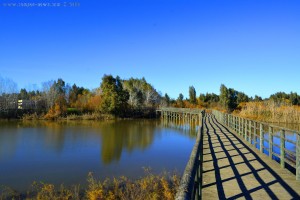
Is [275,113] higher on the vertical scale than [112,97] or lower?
lower

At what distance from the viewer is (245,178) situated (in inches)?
228

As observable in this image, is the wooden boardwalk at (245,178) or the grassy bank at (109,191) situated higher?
the wooden boardwalk at (245,178)

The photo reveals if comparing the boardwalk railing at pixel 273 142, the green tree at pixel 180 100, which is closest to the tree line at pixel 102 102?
the green tree at pixel 180 100

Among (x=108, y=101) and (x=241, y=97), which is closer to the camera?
(x=108, y=101)

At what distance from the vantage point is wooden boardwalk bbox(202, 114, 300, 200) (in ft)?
15.7

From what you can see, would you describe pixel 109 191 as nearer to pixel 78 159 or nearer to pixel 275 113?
pixel 78 159

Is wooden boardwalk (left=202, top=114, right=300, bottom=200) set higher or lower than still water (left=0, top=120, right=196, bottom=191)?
higher

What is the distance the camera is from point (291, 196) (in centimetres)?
463

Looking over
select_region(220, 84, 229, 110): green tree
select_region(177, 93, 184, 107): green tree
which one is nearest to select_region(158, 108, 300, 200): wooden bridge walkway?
select_region(220, 84, 229, 110): green tree

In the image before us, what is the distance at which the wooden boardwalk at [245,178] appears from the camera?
4.79 meters

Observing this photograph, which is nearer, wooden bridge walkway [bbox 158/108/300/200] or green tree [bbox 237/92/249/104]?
wooden bridge walkway [bbox 158/108/300/200]

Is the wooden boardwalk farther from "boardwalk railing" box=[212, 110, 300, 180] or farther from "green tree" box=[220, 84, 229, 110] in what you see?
"green tree" box=[220, 84, 229, 110]

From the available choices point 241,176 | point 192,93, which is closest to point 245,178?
point 241,176

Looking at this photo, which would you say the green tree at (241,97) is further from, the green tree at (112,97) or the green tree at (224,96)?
the green tree at (112,97)
